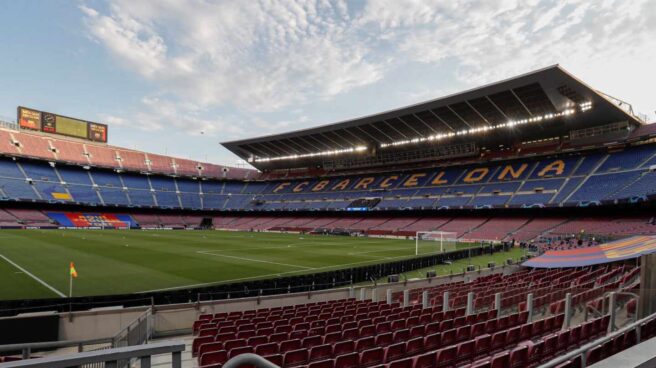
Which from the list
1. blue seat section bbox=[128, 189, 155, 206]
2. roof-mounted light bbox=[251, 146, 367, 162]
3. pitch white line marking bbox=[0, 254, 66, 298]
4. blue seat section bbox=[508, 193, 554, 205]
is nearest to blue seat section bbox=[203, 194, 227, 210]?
blue seat section bbox=[128, 189, 155, 206]

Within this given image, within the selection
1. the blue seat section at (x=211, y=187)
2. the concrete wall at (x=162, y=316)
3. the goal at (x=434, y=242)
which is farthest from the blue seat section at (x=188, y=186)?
the concrete wall at (x=162, y=316)

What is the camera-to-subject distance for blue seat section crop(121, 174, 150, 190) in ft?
272

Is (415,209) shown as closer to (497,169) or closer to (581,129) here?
(497,169)

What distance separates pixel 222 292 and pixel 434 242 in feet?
108

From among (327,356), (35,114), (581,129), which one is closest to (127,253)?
(327,356)

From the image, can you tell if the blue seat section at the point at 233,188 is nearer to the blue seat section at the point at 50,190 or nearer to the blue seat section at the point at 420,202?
the blue seat section at the point at 50,190

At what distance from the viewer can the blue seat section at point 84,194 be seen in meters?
70.8

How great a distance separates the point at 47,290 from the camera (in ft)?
63.2

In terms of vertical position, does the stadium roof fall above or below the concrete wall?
above

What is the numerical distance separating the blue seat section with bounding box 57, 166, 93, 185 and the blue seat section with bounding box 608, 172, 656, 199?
291ft

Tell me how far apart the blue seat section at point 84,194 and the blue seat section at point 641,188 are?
83.1 meters

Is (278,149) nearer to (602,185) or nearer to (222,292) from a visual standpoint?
(602,185)

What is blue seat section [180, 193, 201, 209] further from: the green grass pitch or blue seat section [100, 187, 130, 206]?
the green grass pitch

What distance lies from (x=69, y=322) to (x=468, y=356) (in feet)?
41.1
